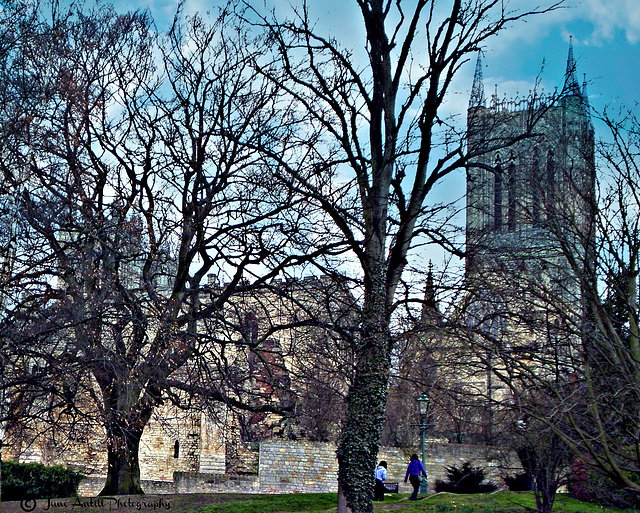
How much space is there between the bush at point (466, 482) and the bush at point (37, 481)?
34.4 ft

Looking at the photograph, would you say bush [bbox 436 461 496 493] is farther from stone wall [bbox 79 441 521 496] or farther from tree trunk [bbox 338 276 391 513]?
tree trunk [bbox 338 276 391 513]

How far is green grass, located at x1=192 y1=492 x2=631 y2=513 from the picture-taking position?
45.6 feet

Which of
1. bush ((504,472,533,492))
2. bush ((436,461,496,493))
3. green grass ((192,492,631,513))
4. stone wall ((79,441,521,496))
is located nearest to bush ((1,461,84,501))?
stone wall ((79,441,521,496))

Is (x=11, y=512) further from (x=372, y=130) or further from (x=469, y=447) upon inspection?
(x=469, y=447)

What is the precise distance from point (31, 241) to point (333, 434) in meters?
17.3

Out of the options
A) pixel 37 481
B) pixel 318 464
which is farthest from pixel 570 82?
pixel 37 481

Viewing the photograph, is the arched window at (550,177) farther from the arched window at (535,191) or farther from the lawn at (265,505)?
the lawn at (265,505)

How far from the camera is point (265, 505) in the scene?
15.1 m

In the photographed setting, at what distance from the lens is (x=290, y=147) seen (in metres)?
14.6

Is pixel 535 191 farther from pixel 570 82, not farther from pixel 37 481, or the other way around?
pixel 37 481

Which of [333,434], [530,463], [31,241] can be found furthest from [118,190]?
[333,434]

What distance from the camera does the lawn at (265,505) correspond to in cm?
1400

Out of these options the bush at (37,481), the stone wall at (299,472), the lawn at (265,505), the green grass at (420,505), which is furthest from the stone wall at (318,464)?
the bush at (37,481)

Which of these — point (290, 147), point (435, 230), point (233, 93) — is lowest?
point (435, 230)
